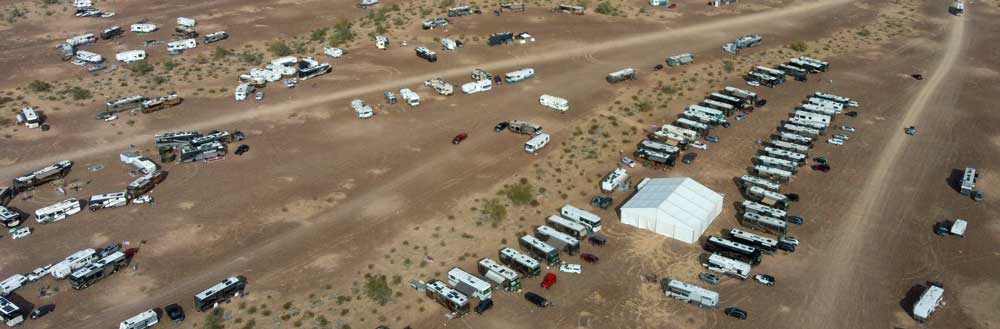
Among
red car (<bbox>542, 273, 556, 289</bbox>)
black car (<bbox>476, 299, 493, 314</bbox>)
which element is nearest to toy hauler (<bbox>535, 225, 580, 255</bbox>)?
red car (<bbox>542, 273, 556, 289</bbox>)

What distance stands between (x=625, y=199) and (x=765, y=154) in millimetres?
18520

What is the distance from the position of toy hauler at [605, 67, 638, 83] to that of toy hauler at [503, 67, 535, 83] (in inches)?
417

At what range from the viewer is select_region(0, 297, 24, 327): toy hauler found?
54719mm

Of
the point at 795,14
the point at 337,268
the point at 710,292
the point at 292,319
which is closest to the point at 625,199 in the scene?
the point at 710,292

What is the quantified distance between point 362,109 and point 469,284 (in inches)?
1604

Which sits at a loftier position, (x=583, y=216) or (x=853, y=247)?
(x=583, y=216)

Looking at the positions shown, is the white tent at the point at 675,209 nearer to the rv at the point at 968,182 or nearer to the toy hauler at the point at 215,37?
the rv at the point at 968,182

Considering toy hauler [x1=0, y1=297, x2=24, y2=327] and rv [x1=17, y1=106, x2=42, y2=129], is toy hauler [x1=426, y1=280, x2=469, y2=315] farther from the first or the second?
rv [x1=17, y1=106, x2=42, y2=129]

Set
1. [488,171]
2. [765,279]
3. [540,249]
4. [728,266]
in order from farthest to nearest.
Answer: [488,171], [540,249], [728,266], [765,279]

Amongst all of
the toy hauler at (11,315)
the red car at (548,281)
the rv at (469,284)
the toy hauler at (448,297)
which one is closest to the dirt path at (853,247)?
the red car at (548,281)

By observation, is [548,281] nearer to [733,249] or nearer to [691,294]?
[691,294]

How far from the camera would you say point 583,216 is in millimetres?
65062

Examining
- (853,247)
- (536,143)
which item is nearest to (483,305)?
(536,143)

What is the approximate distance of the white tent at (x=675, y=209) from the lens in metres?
63.1
